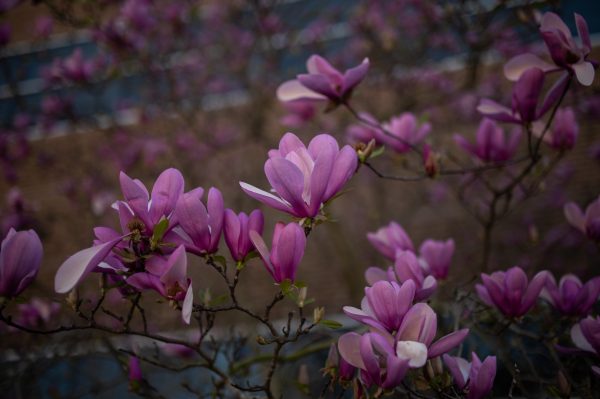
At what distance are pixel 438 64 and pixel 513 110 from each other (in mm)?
3127

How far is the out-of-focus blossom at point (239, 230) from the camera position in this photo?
1.84 ft

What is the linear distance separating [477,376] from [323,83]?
22.5 inches

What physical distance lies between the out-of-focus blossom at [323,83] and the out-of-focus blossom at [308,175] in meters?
0.25

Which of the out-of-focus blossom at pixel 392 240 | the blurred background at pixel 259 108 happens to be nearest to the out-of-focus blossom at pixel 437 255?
the out-of-focus blossom at pixel 392 240

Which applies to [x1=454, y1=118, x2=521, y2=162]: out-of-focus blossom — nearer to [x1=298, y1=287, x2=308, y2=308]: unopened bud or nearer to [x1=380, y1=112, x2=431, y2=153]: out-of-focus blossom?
[x1=380, y1=112, x2=431, y2=153]: out-of-focus blossom

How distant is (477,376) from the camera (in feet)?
1.73

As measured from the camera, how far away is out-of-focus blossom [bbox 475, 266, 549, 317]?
0.64 meters

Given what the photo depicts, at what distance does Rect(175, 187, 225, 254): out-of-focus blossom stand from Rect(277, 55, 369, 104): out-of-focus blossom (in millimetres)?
341

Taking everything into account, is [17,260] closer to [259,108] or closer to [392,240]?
[392,240]

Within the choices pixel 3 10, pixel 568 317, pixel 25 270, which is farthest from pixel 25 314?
pixel 568 317

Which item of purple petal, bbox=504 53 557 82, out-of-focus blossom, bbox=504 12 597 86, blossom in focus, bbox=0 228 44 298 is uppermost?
out-of-focus blossom, bbox=504 12 597 86

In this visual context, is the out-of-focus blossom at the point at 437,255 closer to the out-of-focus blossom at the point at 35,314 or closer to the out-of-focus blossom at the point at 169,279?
the out-of-focus blossom at the point at 169,279

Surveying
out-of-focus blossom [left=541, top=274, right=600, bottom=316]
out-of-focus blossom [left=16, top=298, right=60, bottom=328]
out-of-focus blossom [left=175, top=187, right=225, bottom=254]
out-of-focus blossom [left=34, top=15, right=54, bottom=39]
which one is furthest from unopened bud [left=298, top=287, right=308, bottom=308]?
out-of-focus blossom [left=34, top=15, right=54, bottom=39]

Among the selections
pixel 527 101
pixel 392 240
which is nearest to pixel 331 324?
pixel 392 240
